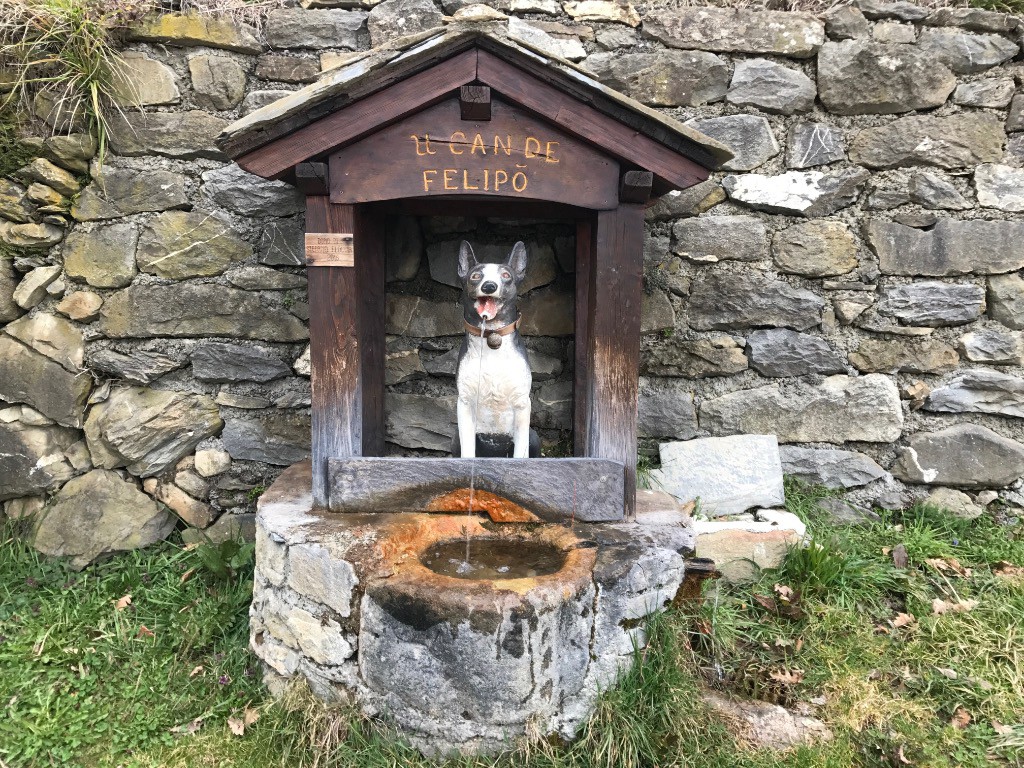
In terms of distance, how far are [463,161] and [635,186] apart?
0.61 metres

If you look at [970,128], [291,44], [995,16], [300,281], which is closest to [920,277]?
[970,128]

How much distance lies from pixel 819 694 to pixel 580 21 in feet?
9.51

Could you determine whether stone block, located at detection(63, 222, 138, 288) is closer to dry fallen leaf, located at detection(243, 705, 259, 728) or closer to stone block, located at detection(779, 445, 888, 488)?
dry fallen leaf, located at detection(243, 705, 259, 728)

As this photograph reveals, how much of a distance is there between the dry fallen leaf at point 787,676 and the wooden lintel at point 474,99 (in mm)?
2233

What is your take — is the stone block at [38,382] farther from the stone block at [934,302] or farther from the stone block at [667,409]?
the stone block at [934,302]

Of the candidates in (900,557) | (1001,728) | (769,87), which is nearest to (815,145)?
(769,87)

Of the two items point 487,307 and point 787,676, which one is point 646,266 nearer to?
point 487,307

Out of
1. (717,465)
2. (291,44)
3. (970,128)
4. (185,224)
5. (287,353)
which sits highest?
(291,44)

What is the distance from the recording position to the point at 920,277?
9.78 ft

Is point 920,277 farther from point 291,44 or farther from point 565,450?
point 291,44

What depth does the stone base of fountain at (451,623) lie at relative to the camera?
6.18 feet

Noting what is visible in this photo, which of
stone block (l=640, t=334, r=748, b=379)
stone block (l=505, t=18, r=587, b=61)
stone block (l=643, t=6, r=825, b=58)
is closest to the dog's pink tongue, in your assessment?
stone block (l=640, t=334, r=748, b=379)

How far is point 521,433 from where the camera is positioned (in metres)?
2.55

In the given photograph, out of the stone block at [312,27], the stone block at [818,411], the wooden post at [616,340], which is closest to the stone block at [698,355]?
the stone block at [818,411]
